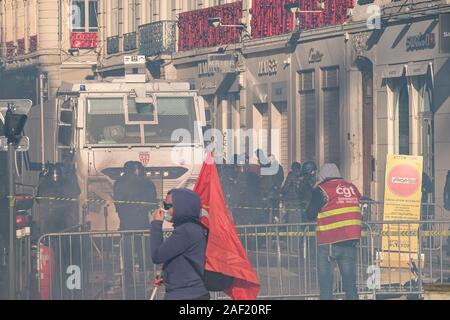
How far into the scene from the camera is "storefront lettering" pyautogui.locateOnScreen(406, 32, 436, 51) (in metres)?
29.8

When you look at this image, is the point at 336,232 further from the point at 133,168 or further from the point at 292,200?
the point at 292,200

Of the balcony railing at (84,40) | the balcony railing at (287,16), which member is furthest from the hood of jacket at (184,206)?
the balcony railing at (84,40)

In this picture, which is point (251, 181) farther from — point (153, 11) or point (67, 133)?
point (153, 11)

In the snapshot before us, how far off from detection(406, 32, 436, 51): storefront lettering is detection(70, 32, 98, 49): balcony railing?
27.9m

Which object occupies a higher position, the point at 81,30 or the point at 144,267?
the point at 81,30

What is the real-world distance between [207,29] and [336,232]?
92.8ft

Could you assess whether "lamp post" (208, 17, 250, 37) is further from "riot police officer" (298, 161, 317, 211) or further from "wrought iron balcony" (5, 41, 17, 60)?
"wrought iron balcony" (5, 41, 17, 60)

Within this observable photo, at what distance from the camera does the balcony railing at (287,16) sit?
34719 mm

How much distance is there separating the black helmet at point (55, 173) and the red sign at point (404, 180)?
19.8 ft

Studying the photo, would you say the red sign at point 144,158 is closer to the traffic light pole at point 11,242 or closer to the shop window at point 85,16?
the traffic light pole at point 11,242

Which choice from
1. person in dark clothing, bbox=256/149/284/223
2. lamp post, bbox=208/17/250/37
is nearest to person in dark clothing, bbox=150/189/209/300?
person in dark clothing, bbox=256/149/284/223
